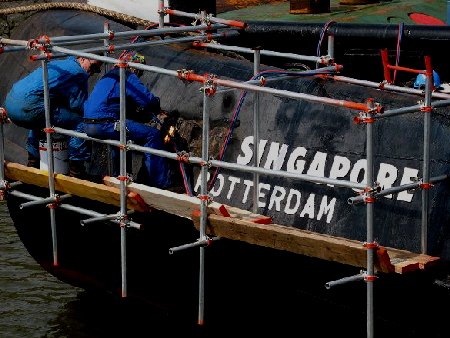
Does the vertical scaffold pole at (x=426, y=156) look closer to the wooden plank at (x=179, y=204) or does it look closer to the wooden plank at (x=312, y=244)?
the wooden plank at (x=312, y=244)

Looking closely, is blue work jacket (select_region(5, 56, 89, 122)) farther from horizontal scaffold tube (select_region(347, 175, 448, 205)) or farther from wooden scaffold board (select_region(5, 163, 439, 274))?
horizontal scaffold tube (select_region(347, 175, 448, 205))

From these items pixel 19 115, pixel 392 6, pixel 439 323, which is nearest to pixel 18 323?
pixel 19 115

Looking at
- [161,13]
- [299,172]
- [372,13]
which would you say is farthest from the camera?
[372,13]

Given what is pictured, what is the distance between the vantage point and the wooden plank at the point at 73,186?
407 inches

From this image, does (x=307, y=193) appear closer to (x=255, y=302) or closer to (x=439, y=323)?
(x=255, y=302)

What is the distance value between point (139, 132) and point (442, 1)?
7.58m

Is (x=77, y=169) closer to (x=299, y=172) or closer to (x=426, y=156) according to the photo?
(x=299, y=172)

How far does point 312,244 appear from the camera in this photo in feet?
29.2

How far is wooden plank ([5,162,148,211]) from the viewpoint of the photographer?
33.9ft

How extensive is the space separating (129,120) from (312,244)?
2733mm

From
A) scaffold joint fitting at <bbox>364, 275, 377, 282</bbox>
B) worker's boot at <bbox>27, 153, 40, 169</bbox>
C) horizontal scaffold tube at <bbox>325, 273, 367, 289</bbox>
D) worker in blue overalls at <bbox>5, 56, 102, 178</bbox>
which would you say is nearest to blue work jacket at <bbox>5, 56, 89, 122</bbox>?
worker in blue overalls at <bbox>5, 56, 102, 178</bbox>

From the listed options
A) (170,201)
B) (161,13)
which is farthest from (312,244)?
(161,13)

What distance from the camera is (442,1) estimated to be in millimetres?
16672

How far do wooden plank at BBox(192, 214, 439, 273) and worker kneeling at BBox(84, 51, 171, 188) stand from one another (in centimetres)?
138
